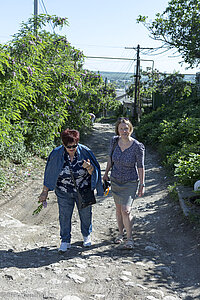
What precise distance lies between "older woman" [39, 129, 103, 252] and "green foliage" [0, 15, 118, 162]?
11.1 ft

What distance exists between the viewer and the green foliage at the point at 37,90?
827cm

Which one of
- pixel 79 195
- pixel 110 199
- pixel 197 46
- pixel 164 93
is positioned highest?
pixel 197 46

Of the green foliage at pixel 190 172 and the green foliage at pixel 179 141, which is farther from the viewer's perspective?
the green foliage at pixel 179 141

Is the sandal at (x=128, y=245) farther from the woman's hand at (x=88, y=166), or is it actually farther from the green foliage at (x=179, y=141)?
the green foliage at (x=179, y=141)

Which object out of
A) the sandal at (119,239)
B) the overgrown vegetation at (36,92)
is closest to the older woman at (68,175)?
the sandal at (119,239)

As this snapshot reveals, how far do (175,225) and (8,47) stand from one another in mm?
6506

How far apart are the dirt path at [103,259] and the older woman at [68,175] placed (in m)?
0.49

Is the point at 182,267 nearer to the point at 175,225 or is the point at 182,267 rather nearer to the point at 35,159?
the point at 175,225

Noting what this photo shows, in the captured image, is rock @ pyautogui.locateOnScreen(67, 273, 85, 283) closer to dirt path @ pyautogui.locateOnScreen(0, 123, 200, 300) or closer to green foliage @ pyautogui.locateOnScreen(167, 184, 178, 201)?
dirt path @ pyautogui.locateOnScreen(0, 123, 200, 300)

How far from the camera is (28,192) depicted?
8305mm

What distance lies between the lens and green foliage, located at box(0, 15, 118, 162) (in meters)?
8.27

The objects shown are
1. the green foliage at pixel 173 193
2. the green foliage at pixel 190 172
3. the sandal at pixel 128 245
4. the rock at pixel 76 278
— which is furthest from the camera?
the green foliage at pixel 173 193

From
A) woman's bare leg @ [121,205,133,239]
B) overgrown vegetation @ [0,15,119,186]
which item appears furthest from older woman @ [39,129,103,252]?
overgrown vegetation @ [0,15,119,186]

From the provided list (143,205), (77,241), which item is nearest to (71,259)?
(77,241)
